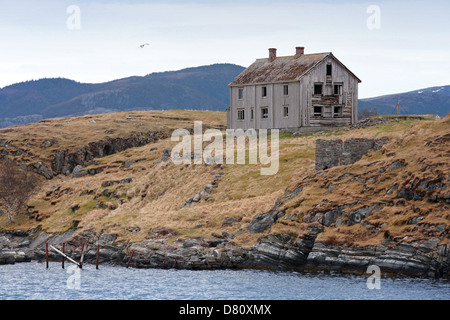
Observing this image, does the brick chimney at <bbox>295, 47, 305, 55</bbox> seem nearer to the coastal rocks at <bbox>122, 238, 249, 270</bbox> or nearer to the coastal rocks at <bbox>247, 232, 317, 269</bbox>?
the coastal rocks at <bbox>122, 238, 249, 270</bbox>

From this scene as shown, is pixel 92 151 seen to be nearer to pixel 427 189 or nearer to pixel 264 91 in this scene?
pixel 264 91

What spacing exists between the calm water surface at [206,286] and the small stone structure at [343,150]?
16.4 metres

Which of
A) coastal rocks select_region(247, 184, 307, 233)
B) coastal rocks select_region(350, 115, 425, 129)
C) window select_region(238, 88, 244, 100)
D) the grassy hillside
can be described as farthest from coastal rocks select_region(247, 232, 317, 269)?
window select_region(238, 88, 244, 100)

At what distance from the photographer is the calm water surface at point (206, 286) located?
42.9 m

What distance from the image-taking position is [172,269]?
5734 cm

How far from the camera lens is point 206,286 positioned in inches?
1895

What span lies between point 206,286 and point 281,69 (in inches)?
2221

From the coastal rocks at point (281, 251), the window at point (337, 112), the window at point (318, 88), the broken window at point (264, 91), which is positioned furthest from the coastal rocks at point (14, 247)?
the window at point (337, 112)

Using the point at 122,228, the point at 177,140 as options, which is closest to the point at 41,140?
the point at 177,140

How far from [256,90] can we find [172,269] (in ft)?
155

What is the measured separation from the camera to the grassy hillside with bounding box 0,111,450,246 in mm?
52094

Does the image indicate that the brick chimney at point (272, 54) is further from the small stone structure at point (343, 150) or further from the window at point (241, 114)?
the small stone structure at point (343, 150)

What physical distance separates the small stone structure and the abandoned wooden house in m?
29.2
